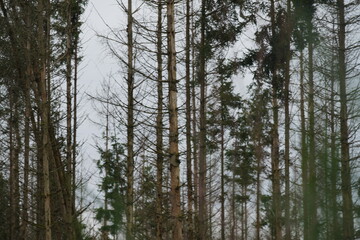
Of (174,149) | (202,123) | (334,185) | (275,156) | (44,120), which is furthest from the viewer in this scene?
(275,156)

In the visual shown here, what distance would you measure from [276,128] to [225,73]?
2.54 metres

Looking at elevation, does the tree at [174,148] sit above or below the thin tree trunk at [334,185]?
above

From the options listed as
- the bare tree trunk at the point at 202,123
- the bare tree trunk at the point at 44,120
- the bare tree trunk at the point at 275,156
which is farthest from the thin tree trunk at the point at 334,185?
the bare tree trunk at the point at 275,156

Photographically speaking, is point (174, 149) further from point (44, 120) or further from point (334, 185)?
point (334, 185)

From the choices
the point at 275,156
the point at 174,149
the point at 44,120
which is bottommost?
the point at 174,149

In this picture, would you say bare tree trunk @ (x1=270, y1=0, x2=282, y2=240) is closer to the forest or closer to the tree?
the forest

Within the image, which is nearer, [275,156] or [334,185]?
[334,185]

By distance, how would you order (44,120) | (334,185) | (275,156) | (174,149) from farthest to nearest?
(275,156) → (44,120) → (174,149) → (334,185)

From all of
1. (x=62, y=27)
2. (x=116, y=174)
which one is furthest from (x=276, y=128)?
(x=62, y=27)

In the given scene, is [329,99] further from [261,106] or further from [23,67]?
[261,106]

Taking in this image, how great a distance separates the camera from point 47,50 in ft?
34.4

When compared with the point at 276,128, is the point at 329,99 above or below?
below

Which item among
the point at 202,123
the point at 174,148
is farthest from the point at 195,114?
the point at 174,148

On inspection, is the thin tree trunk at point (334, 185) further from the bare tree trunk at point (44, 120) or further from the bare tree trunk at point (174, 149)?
the bare tree trunk at point (44, 120)
